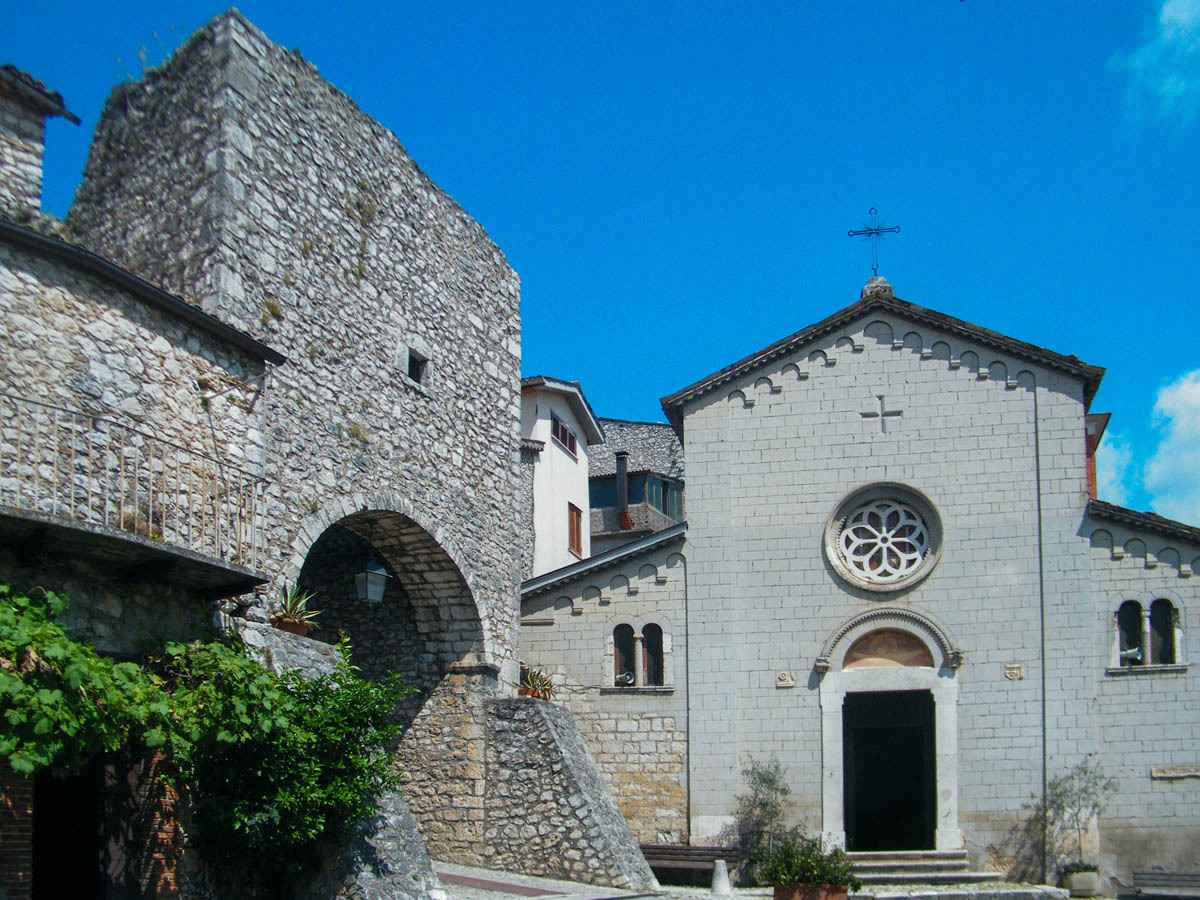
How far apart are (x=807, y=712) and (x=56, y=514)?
1302 cm

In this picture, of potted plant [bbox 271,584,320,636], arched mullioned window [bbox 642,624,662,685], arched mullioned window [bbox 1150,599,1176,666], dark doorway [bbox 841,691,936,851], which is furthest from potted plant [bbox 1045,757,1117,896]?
potted plant [bbox 271,584,320,636]

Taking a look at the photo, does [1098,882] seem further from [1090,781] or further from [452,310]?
[452,310]

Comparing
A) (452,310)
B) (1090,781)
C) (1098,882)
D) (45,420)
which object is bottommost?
(1098,882)

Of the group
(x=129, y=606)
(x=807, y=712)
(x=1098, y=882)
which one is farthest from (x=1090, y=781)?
(x=129, y=606)

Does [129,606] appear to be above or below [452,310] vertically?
below

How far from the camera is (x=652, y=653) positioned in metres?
20.6

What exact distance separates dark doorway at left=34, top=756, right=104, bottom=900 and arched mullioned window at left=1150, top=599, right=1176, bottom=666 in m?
14.7

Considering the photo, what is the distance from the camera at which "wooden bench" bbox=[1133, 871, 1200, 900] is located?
17969 mm

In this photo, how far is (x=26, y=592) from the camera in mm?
9867

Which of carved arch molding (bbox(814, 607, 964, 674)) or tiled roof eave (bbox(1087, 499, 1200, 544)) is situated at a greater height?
tiled roof eave (bbox(1087, 499, 1200, 544))

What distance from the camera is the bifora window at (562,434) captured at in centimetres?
2778

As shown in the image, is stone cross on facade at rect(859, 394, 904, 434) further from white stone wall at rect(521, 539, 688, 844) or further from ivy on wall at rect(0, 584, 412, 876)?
ivy on wall at rect(0, 584, 412, 876)

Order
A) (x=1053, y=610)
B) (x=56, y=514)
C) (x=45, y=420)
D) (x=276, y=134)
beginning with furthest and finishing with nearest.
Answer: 1. (x=1053, y=610)
2. (x=276, y=134)
3. (x=45, y=420)
4. (x=56, y=514)

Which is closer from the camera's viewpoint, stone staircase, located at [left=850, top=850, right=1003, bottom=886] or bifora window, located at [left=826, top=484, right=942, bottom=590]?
stone staircase, located at [left=850, top=850, right=1003, bottom=886]
